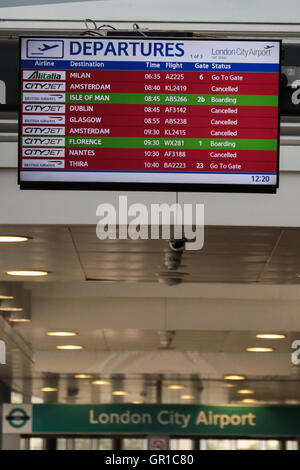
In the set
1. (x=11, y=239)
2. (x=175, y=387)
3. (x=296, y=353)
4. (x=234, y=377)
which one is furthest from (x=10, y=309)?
(x=175, y=387)

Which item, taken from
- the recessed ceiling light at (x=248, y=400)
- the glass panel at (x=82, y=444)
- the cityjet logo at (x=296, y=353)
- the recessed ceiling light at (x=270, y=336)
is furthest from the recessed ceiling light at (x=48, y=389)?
the recessed ceiling light at (x=270, y=336)

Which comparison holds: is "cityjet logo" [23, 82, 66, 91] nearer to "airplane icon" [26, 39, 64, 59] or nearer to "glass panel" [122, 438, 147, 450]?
"airplane icon" [26, 39, 64, 59]

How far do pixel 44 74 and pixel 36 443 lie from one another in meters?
13.1

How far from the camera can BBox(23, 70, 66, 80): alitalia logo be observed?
15.4 ft

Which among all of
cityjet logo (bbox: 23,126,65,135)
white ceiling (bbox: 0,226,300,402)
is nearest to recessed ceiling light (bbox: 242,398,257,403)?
white ceiling (bbox: 0,226,300,402)

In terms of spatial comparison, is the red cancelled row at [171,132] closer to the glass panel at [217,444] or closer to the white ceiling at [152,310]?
the white ceiling at [152,310]

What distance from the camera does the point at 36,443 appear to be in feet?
56.0

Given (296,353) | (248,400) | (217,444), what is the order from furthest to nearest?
(217,444) → (248,400) → (296,353)

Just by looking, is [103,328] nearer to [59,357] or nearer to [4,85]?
[59,357]

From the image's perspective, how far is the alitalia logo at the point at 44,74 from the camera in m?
4.71

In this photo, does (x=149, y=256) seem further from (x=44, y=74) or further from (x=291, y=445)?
(x=291, y=445)

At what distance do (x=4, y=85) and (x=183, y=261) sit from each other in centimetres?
167

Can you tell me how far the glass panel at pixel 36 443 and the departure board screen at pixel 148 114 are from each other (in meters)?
12.8

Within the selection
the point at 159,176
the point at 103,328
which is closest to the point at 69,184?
the point at 159,176
